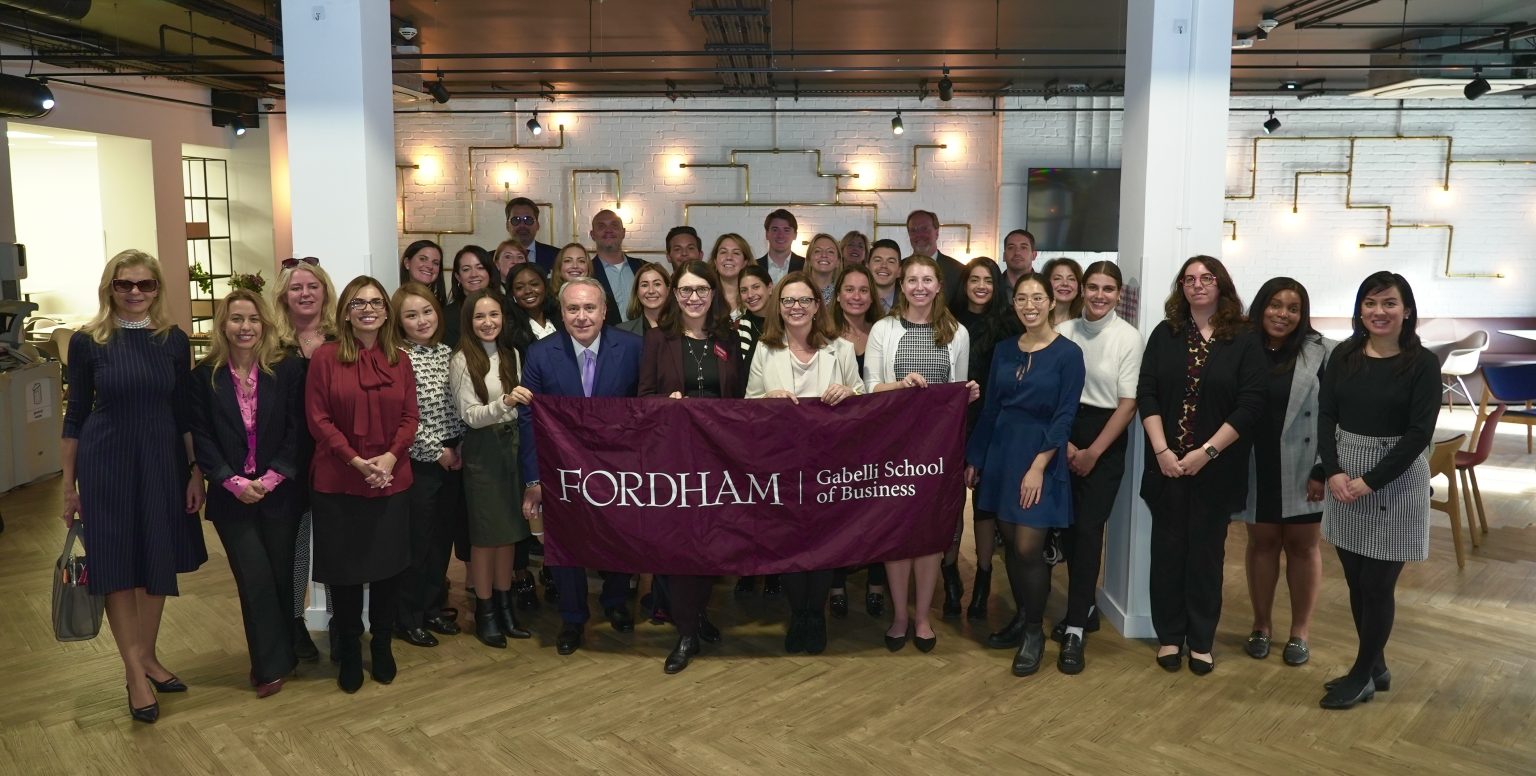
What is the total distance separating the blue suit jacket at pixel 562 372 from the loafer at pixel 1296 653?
2813 mm

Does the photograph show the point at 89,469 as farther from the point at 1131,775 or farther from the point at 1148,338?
the point at 1148,338

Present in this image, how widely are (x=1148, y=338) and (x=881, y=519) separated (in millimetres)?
1309

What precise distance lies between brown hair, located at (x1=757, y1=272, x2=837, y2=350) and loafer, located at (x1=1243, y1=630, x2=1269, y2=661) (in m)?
2.10

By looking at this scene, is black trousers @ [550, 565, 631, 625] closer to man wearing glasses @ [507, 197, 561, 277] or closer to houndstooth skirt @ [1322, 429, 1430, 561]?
man wearing glasses @ [507, 197, 561, 277]

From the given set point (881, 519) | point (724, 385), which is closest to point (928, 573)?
point (881, 519)

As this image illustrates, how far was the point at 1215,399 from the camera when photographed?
390 cm

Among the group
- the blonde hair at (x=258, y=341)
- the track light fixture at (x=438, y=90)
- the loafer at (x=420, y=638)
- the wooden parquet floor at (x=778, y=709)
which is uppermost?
the track light fixture at (x=438, y=90)

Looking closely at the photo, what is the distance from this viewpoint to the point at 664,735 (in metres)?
3.59

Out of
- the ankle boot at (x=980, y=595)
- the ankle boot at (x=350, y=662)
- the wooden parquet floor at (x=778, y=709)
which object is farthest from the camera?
the ankle boot at (x=980, y=595)

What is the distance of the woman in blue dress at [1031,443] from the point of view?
3977 millimetres

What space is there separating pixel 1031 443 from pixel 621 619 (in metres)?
1.88

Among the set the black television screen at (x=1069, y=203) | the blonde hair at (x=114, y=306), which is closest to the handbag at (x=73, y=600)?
the blonde hair at (x=114, y=306)

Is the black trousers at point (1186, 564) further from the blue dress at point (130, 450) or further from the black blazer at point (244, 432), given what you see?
the blue dress at point (130, 450)

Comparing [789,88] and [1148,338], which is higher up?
[789,88]
